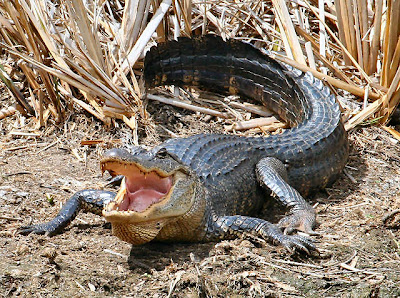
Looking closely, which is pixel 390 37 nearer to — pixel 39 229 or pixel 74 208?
pixel 74 208

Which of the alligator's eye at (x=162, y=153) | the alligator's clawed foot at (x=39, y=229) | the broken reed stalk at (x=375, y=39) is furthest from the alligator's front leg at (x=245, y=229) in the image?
the broken reed stalk at (x=375, y=39)

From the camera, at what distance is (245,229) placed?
385 cm

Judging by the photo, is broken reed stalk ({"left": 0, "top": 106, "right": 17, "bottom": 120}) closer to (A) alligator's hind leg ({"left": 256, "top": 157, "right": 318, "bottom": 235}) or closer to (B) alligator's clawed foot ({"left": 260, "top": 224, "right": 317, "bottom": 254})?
(A) alligator's hind leg ({"left": 256, "top": 157, "right": 318, "bottom": 235})

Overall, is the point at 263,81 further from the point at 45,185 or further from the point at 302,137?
the point at 45,185

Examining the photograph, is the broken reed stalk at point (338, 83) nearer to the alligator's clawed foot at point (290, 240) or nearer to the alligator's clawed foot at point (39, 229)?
the alligator's clawed foot at point (290, 240)

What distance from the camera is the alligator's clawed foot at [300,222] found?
3936 mm

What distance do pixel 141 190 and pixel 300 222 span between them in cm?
122

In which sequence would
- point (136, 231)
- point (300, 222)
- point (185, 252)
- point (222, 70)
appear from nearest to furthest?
point (136, 231) < point (185, 252) < point (300, 222) < point (222, 70)

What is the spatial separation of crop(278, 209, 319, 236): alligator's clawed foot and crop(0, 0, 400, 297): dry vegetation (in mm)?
120

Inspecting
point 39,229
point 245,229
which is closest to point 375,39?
point 245,229

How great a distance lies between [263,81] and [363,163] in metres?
1.41

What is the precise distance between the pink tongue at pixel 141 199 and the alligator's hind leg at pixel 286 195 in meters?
1.02

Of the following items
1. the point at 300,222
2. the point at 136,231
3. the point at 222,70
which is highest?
the point at 222,70

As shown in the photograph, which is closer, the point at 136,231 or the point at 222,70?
the point at 136,231
